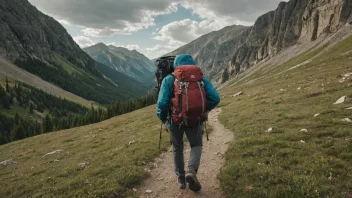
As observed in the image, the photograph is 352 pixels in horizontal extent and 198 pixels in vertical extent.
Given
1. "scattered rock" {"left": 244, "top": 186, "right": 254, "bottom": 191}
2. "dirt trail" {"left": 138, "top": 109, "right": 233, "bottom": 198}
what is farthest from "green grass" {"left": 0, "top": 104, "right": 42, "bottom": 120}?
"scattered rock" {"left": 244, "top": 186, "right": 254, "bottom": 191}

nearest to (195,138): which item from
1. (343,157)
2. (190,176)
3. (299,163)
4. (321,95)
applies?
(190,176)

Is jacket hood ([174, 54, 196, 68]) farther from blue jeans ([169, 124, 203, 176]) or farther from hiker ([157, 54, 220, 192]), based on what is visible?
blue jeans ([169, 124, 203, 176])

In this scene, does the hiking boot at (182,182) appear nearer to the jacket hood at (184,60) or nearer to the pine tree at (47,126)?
the jacket hood at (184,60)

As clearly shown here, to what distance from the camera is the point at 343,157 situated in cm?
1042

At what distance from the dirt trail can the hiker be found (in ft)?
2.43

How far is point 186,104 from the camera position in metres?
9.00

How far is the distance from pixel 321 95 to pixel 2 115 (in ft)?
607

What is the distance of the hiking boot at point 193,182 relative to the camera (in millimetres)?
9438

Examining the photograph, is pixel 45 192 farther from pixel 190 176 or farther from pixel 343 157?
pixel 343 157

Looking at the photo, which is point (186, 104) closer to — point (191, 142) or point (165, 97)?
point (165, 97)

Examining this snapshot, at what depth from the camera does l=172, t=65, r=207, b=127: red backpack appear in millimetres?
9031

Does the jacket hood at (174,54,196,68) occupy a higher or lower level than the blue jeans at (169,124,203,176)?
higher

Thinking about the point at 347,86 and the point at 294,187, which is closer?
the point at 294,187

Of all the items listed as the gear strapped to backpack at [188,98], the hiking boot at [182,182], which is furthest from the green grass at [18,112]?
the gear strapped to backpack at [188,98]
